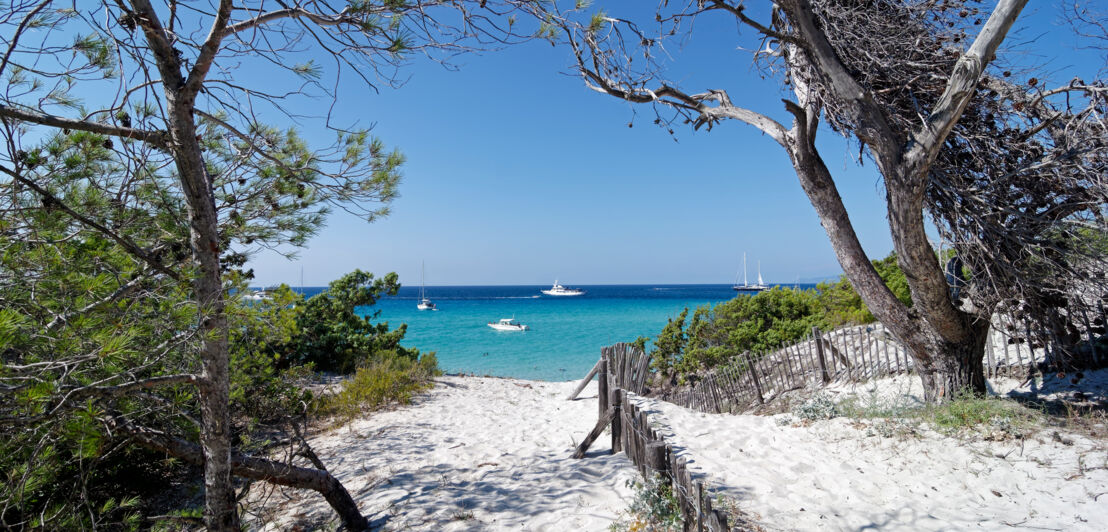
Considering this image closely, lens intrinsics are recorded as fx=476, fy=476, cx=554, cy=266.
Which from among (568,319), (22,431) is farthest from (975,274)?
(568,319)

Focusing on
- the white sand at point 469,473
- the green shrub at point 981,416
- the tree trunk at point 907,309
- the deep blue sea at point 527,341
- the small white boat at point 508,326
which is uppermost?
the tree trunk at point 907,309

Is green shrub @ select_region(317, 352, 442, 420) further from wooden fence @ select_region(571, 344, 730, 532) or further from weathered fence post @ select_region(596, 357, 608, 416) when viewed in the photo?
wooden fence @ select_region(571, 344, 730, 532)

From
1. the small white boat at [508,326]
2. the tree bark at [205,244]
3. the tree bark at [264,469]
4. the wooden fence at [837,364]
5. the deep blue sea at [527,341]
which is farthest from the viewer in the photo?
the small white boat at [508,326]

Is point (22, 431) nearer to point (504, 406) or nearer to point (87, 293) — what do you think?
point (87, 293)

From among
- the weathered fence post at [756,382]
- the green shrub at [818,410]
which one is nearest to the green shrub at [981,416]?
the green shrub at [818,410]

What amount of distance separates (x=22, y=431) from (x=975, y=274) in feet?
25.2

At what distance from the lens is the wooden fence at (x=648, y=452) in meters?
2.88

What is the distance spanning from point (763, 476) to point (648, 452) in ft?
4.56

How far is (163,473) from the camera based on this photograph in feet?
16.4

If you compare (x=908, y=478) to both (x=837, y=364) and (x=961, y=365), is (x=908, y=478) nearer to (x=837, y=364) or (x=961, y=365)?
(x=961, y=365)

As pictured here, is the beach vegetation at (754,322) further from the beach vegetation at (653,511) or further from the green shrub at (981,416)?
the beach vegetation at (653,511)

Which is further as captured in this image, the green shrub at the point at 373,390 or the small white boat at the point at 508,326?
the small white boat at the point at 508,326

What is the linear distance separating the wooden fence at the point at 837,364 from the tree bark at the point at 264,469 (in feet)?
21.4

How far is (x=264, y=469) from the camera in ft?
11.4
